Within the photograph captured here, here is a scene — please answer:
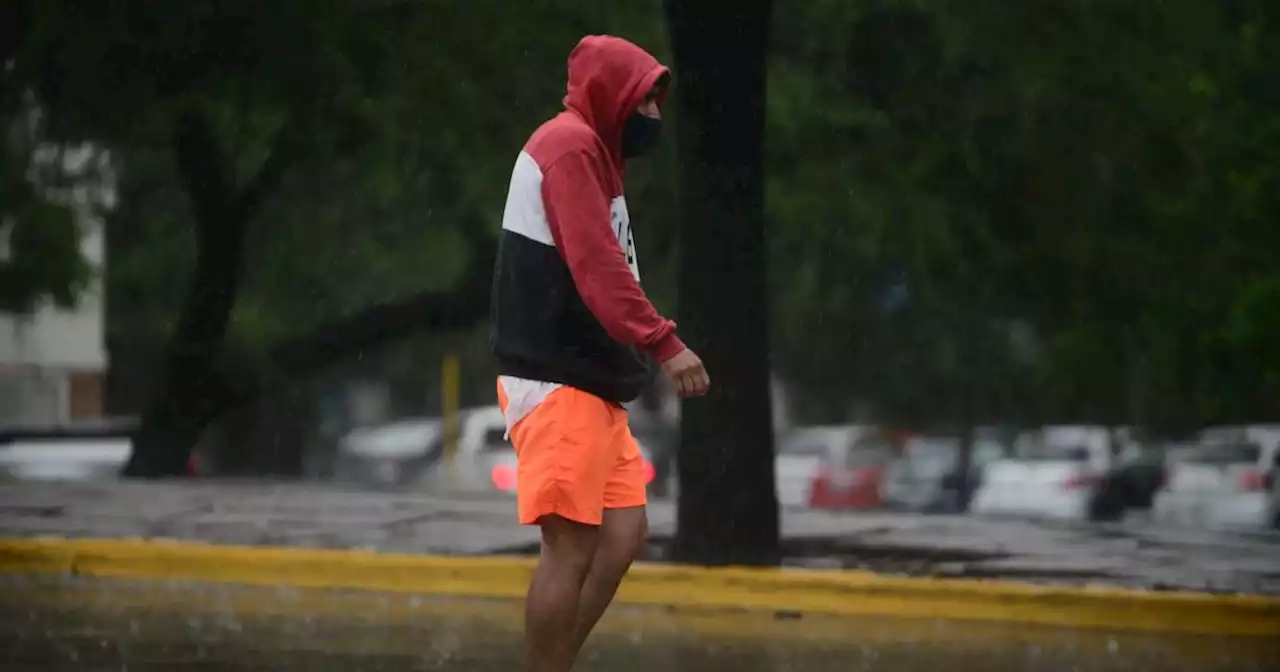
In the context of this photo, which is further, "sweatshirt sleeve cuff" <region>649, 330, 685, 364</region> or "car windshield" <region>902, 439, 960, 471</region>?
"car windshield" <region>902, 439, 960, 471</region>

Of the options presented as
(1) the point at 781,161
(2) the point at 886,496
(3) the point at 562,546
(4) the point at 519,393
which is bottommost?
(2) the point at 886,496

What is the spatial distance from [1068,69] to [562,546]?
611cm

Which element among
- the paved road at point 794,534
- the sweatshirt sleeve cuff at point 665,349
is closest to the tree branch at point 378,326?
the paved road at point 794,534

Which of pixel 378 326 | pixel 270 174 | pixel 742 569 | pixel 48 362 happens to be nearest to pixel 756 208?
pixel 742 569

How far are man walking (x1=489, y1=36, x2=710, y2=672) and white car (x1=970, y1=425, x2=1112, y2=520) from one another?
15.2 meters

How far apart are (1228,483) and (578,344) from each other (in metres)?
15.9

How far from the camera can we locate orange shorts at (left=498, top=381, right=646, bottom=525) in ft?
13.0

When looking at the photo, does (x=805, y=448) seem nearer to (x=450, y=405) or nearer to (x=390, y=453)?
(x=390, y=453)

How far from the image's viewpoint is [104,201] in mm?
15180

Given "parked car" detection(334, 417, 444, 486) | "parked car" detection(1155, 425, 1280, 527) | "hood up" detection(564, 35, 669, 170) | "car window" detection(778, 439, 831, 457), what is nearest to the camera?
"hood up" detection(564, 35, 669, 170)

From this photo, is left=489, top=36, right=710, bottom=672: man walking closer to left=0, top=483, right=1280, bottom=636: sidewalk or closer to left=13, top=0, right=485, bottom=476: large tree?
left=0, top=483, right=1280, bottom=636: sidewalk

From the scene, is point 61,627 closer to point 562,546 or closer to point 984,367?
point 562,546

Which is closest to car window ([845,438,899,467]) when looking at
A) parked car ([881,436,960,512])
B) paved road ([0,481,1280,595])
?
parked car ([881,436,960,512])

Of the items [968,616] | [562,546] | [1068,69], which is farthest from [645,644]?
[1068,69]
